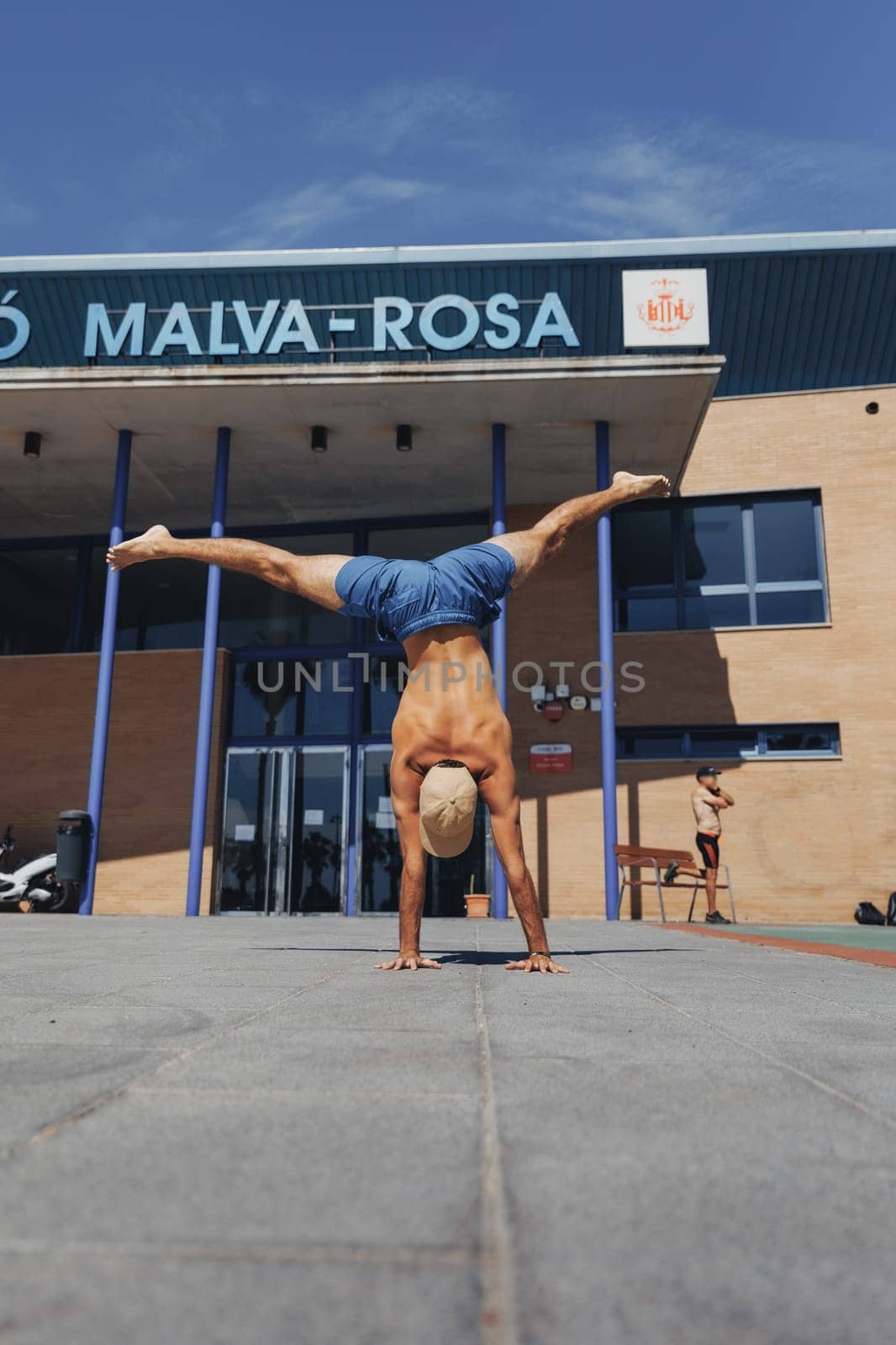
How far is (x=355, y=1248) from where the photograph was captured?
3.31 ft

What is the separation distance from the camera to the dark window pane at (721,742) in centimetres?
1534

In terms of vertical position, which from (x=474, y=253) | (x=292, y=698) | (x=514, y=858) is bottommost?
(x=514, y=858)

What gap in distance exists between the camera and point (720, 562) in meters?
16.4

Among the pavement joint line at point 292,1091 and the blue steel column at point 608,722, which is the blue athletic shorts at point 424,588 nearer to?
the pavement joint line at point 292,1091

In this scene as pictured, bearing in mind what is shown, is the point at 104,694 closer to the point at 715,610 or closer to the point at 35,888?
the point at 35,888

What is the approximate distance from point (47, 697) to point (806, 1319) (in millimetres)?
18165

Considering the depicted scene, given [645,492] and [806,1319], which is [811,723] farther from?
[806,1319]

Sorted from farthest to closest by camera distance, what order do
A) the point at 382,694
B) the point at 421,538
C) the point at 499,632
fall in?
the point at 421,538 → the point at 382,694 → the point at 499,632

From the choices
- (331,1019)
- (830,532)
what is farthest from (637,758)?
(331,1019)

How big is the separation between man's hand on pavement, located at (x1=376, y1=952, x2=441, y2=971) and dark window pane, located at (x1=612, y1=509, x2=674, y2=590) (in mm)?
12417

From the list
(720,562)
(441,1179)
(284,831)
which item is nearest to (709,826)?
(720,562)

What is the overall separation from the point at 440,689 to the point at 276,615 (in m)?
13.1

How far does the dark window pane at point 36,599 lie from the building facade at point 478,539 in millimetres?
240

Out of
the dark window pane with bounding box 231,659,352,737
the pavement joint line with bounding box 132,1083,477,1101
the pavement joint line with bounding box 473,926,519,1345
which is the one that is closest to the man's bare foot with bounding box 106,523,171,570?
the pavement joint line with bounding box 132,1083,477,1101
